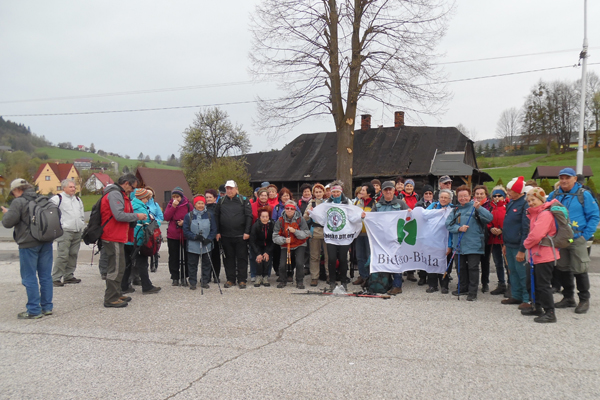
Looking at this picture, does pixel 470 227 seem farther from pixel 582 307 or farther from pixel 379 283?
pixel 582 307

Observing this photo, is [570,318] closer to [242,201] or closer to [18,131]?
[242,201]

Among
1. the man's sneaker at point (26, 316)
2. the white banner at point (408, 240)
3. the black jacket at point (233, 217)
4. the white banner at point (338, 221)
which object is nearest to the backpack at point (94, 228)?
the man's sneaker at point (26, 316)

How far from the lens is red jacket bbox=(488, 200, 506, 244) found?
8.08 metres

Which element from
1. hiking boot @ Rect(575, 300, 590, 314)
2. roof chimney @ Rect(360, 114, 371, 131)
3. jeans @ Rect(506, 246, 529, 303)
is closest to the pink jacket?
jeans @ Rect(506, 246, 529, 303)

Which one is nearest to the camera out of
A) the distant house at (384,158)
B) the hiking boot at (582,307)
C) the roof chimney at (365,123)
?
the hiking boot at (582,307)

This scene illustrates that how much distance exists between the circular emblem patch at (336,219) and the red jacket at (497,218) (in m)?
2.69

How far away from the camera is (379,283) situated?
8320 mm

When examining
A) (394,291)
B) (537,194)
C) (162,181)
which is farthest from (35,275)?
(162,181)

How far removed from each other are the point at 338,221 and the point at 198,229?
2.76m

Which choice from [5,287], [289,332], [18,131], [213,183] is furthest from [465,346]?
[18,131]

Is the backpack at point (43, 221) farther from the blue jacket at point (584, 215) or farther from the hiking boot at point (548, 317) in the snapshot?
the blue jacket at point (584, 215)

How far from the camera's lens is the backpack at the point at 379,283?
8.25 meters

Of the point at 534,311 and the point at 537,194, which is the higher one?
the point at 537,194

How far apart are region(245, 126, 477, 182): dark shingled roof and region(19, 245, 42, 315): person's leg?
25901mm
